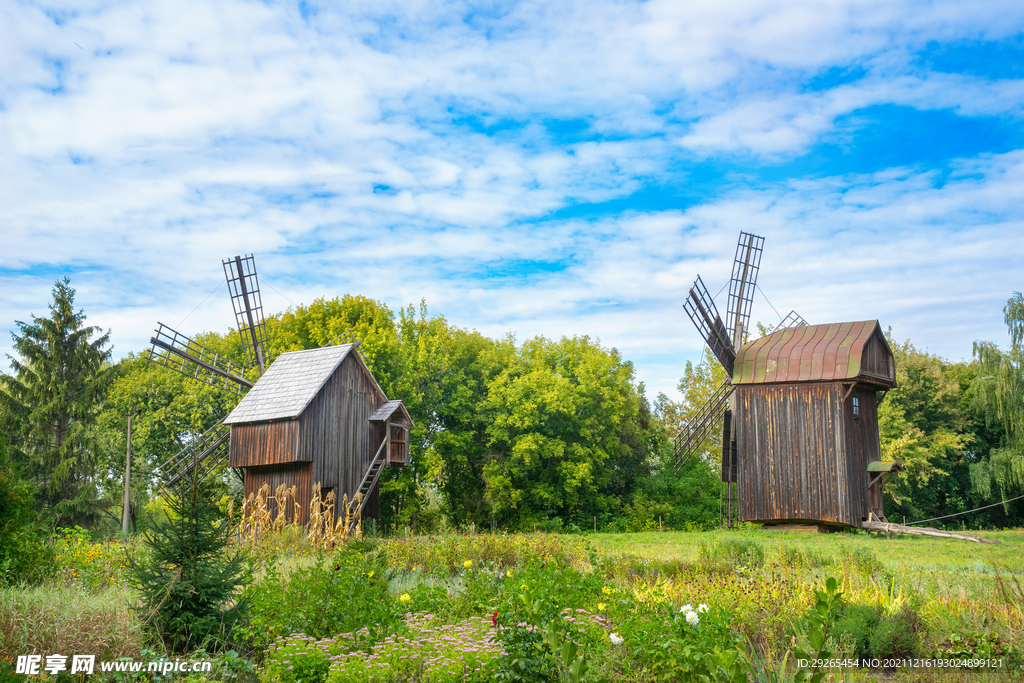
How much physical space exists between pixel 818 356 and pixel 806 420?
1996mm

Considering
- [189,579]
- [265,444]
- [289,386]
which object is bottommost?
[189,579]

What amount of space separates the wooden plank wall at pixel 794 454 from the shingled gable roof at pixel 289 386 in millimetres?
12690

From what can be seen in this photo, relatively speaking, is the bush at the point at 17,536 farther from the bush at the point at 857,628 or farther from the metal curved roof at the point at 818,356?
the metal curved roof at the point at 818,356

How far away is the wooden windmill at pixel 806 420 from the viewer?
848 inches

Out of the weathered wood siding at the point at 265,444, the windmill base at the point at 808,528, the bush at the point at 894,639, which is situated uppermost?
the weathered wood siding at the point at 265,444

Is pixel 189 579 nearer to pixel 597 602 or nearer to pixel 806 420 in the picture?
pixel 597 602

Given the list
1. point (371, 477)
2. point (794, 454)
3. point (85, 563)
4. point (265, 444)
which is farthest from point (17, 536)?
point (794, 454)

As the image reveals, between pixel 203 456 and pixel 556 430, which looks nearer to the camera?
pixel 203 456

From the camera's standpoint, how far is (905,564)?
1238 cm

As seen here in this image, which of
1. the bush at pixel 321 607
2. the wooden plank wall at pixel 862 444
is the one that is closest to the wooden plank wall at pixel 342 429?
the bush at pixel 321 607

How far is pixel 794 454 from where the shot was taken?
2222 centimetres

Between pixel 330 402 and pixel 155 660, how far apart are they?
16.0 m

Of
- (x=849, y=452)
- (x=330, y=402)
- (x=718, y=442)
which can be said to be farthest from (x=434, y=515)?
(x=849, y=452)

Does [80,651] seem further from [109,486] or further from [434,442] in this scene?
[109,486]
